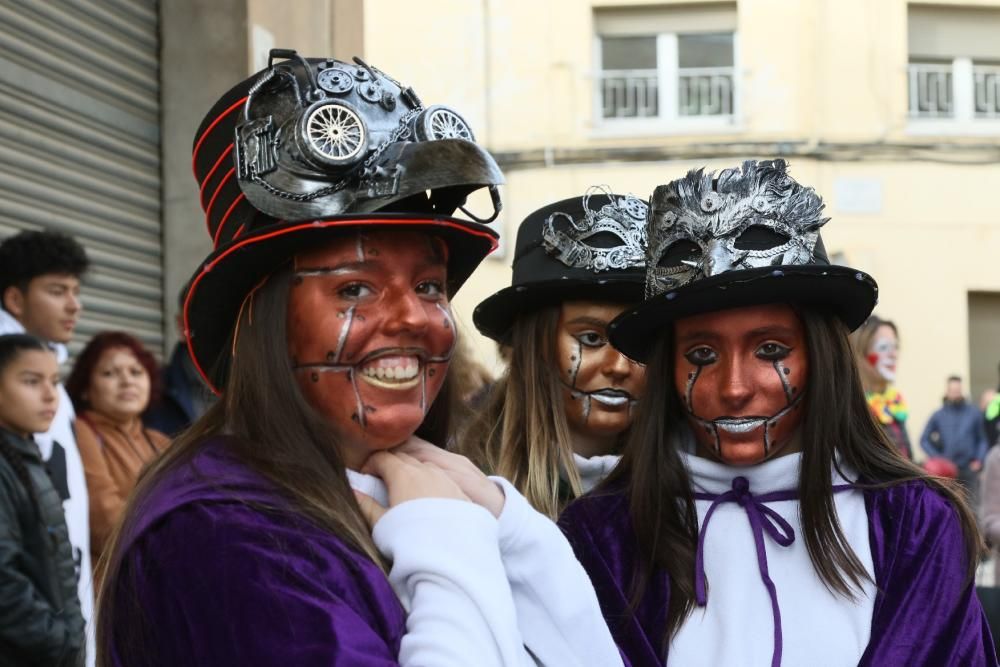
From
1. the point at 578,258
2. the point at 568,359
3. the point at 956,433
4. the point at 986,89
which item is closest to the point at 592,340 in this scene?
the point at 568,359

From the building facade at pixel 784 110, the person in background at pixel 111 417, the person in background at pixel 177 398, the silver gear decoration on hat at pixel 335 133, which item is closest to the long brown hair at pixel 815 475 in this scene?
the silver gear decoration on hat at pixel 335 133

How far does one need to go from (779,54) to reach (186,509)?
15.5m

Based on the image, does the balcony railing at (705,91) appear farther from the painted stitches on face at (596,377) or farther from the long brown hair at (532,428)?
the painted stitches on face at (596,377)

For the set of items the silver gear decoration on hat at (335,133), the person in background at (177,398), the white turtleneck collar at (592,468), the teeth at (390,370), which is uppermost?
the silver gear decoration on hat at (335,133)

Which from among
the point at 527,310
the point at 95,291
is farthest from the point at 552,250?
the point at 95,291

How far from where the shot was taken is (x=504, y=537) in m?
2.76

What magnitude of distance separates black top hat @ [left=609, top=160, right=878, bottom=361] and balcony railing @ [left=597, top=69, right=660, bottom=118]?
1411 cm

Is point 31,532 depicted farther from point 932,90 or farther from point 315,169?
point 932,90

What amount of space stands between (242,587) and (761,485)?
1.39 metres

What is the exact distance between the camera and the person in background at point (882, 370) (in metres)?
8.01

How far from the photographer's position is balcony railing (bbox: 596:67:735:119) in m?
17.4

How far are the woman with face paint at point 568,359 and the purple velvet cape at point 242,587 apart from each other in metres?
1.70

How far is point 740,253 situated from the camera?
11.0ft

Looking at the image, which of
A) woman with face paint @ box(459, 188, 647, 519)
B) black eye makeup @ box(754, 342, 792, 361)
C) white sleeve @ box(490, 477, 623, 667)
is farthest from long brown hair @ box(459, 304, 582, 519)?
white sleeve @ box(490, 477, 623, 667)
